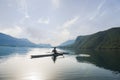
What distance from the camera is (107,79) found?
4088 centimetres

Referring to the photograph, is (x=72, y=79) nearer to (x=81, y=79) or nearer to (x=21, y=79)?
(x=81, y=79)

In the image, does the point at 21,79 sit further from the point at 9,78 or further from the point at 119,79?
the point at 119,79

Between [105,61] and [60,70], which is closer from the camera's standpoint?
[60,70]

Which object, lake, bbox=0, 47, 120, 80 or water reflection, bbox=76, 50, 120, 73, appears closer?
lake, bbox=0, 47, 120, 80

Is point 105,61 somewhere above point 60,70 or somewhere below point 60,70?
above

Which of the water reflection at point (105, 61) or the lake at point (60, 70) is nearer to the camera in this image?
the lake at point (60, 70)

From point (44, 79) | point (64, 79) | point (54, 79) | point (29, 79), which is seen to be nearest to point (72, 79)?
point (64, 79)

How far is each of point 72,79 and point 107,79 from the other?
9.04 metres

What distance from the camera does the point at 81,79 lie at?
40875mm

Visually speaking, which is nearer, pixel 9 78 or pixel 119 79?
pixel 119 79

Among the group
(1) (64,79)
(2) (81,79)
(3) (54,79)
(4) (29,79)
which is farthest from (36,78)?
(2) (81,79)

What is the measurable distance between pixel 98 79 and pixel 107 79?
235cm

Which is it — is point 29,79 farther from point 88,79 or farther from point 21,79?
point 88,79

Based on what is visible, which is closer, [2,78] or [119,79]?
[119,79]
